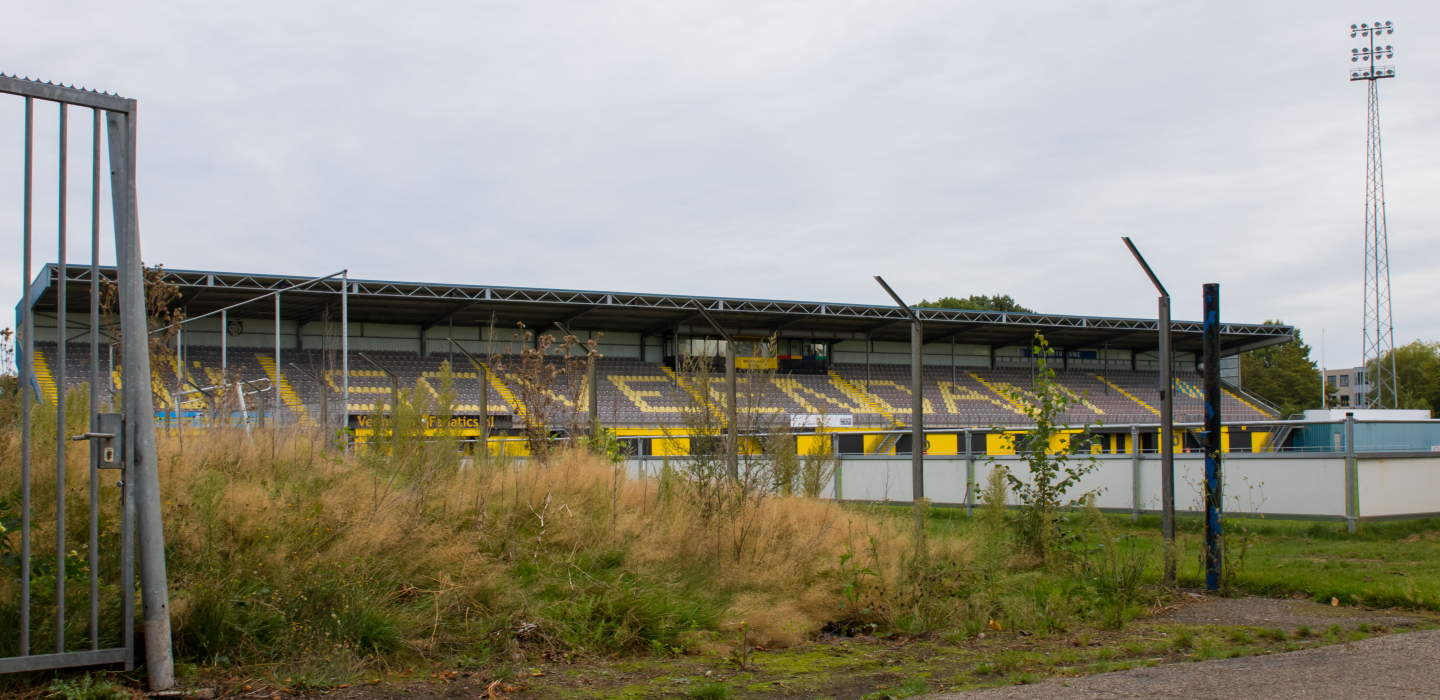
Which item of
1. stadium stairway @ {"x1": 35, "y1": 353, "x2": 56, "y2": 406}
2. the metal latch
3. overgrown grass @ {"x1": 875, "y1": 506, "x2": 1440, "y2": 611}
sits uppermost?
stadium stairway @ {"x1": 35, "y1": 353, "x2": 56, "y2": 406}

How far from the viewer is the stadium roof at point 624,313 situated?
3909cm

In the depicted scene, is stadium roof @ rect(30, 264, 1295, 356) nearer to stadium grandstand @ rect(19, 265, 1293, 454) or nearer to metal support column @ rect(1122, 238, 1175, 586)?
stadium grandstand @ rect(19, 265, 1293, 454)

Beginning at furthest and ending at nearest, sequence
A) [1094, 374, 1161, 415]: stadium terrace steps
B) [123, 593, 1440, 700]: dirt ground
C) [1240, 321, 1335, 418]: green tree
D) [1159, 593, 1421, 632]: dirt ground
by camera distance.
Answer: [1240, 321, 1335, 418]: green tree, [1094, 374, 1161, 415]: stadium terrace steps, [1159, 593, 1421, 632]: dirt ground, [123, 593, 1440, 700]: dirt ground

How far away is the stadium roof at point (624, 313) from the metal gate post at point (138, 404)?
30.1 meters

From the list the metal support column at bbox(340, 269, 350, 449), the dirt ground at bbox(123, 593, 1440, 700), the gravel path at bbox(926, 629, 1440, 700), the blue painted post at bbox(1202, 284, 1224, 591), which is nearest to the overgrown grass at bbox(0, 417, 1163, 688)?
the dirt ground at bbox(123, 593, 1440, 700)

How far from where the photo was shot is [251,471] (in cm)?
812

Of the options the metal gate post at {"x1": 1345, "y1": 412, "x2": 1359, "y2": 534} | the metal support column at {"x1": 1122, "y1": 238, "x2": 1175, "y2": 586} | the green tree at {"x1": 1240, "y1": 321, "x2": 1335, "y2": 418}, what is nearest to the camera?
the metal support column at {"x1": 1122, "y1": 238, "x2": 1175, "y2": 586}

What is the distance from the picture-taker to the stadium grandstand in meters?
39.5

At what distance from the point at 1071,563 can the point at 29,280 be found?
882 centimetres

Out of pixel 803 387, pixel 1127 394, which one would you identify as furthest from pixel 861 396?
pixel 1127 394

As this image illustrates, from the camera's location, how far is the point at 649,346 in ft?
169

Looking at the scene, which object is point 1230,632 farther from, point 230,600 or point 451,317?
point 451,317

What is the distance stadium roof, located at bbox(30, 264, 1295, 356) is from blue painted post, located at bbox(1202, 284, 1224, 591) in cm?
2632

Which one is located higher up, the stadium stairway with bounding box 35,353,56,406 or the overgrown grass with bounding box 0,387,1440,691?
the stadium stairway with bounding box 35,353,56,406
